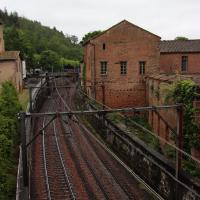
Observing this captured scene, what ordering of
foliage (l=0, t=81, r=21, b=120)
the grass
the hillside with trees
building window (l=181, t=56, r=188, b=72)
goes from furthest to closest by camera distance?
the hillside with trees < building window (l=181, t=56, r=188, b=72) < the grass < foliage (l=0, t=81, r=21, b=120)

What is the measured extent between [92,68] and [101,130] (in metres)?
7.23

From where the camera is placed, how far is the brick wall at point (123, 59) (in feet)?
110

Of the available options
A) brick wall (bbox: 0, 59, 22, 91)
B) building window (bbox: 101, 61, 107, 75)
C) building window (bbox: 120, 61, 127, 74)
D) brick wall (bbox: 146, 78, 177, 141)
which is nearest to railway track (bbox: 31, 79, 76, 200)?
brick wall (bbox: 146, 78, 177, 141)

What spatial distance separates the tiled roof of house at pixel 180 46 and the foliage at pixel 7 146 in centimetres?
1862

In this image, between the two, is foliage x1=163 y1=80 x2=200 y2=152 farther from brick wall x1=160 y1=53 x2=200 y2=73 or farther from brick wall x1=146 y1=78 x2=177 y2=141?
brick wall x1=160 y1=53 x2=200 y2=73

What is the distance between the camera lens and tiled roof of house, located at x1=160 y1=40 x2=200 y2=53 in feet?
Answer: 121

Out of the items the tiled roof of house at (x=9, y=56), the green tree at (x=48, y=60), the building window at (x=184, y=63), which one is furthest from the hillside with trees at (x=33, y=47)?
the building window at (x=184, y=63)

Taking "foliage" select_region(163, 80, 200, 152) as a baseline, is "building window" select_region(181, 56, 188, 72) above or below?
above

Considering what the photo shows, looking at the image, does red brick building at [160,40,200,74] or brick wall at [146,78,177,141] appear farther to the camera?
red brick building at [160,40,200,74]

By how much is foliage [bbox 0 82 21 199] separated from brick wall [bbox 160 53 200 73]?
1784 cm

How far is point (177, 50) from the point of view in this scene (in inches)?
1452

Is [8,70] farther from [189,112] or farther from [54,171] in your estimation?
[189,112]

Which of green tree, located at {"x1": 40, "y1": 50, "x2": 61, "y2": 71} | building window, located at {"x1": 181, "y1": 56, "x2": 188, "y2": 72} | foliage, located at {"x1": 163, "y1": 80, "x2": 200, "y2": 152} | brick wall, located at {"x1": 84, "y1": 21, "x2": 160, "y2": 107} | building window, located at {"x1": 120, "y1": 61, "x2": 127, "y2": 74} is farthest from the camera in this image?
green tree, located at {"x1": 40, "y1": 50, "x2": 61, "y2": 71}

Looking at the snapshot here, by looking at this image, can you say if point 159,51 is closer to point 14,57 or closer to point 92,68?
point 92,68
